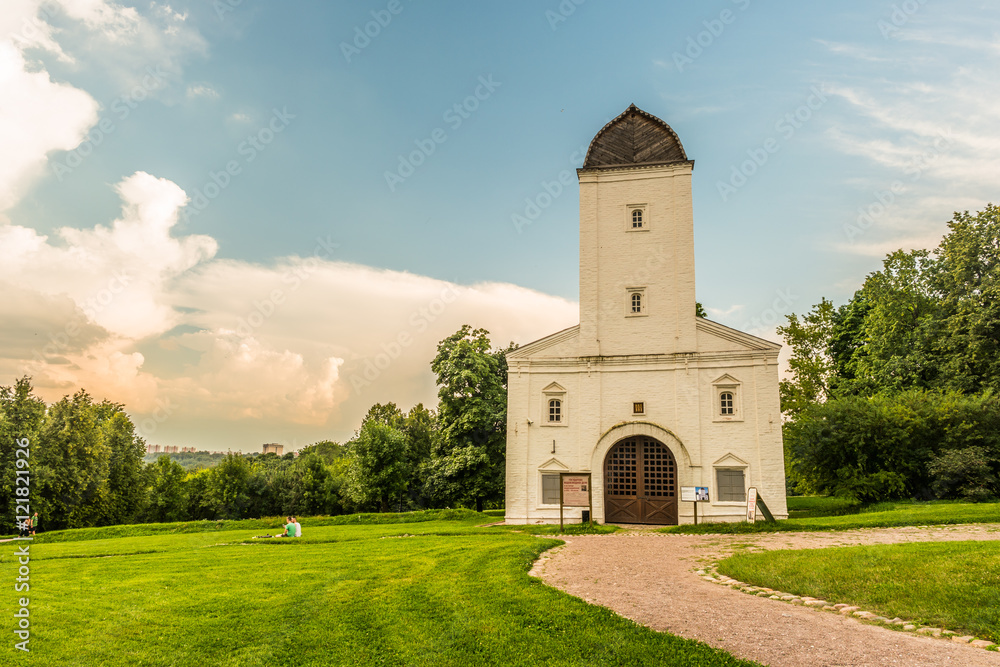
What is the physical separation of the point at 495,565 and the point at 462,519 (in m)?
14.5

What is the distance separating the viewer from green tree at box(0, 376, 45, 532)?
1160 inches

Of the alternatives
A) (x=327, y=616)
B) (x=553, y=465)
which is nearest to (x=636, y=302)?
(x=553, y=465)

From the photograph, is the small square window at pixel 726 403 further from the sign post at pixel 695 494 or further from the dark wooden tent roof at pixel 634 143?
the dark wooden tent roof at pixel 634 143

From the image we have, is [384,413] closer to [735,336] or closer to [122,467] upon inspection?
[122,467]

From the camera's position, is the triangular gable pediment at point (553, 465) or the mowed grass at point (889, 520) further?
the triangular gable pediment at point (553, 465)

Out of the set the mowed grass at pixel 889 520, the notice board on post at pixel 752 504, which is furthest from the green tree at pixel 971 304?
the notice board on post at pixel 752 504

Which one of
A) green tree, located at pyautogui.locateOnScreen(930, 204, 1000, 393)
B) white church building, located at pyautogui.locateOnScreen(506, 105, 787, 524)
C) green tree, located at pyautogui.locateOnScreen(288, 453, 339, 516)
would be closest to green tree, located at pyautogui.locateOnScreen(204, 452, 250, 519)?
green tree, located at pyautogui.locateOnScreen(288, 453, 339, 516)

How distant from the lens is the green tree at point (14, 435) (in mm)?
29453

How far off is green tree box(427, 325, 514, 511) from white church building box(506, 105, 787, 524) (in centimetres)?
634

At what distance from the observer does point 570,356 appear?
84.4 feet

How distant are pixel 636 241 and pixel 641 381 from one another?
21.1 ft

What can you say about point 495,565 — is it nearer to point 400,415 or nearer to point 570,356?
point 570,356

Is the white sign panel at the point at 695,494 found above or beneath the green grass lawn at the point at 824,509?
above

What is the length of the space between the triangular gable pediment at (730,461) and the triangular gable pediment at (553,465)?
20.2ft
